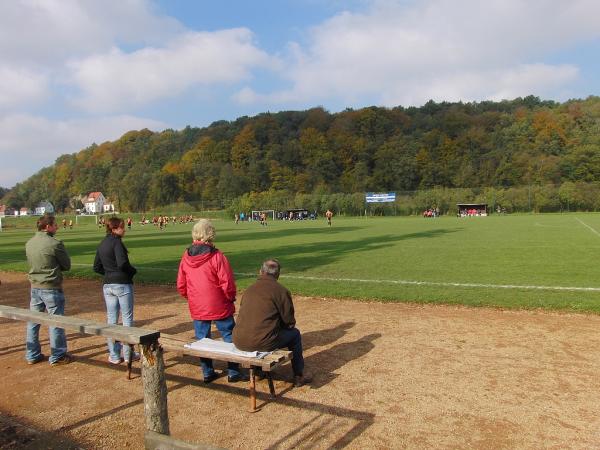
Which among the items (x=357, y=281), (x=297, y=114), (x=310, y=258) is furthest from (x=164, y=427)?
(x=297, y=114)

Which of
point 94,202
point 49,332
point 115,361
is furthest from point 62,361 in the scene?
point 94,202

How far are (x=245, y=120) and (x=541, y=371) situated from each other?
15766 centimetres

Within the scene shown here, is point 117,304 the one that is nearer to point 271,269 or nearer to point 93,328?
point 93,328

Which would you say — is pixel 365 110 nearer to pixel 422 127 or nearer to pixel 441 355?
pixel 422 127

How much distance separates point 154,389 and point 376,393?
2.47m

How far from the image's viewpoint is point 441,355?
6.21 m

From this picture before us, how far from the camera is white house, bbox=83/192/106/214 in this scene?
142250 millimetres

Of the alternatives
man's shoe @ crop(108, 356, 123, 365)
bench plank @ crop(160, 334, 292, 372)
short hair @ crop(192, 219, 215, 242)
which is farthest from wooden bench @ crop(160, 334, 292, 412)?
man's shoe @ crop(108, 356, 123, 365)

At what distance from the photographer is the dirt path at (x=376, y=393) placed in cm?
413

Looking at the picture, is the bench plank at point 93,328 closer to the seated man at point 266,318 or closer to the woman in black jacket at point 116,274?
the woman in black jacket at point 116,274

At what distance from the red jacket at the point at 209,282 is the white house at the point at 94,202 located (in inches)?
5756

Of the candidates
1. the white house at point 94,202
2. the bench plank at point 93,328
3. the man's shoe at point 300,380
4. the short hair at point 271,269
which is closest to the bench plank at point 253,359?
the man's shoe at point 300,380

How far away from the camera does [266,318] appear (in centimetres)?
496

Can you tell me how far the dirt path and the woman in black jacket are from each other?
0.58m
